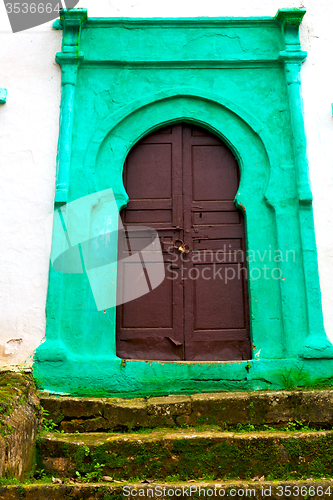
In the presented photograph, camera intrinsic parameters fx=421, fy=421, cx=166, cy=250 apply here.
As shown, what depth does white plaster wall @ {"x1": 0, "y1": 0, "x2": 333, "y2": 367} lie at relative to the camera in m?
4.69

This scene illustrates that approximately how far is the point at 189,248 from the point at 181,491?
272 centimetres

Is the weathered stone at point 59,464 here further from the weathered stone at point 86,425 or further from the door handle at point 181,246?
the door handle at point 181,246

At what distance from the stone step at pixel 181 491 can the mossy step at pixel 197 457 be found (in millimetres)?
563

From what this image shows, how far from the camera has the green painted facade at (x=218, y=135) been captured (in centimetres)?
447

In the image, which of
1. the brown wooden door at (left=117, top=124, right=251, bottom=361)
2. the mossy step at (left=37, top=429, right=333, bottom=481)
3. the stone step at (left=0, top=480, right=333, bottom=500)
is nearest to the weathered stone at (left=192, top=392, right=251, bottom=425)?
the mossy step at (left=37, top=429, right=333, bottom=481)

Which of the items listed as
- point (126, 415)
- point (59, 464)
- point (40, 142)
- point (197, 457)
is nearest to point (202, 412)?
point (197, 457)

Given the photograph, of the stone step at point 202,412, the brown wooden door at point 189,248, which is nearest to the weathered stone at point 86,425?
the stone step at point 202,412

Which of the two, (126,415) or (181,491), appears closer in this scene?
(181,491)

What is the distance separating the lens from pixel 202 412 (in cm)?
402

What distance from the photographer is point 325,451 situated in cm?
356

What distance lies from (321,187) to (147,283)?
7.67ft

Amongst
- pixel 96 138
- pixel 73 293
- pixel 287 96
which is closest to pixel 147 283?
pixel 73 293

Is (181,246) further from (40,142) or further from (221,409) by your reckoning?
(40,142)

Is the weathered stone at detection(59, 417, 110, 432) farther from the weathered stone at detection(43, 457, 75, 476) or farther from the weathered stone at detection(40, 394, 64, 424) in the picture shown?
the weathered stone at detection(43, 457, 75, 476)
